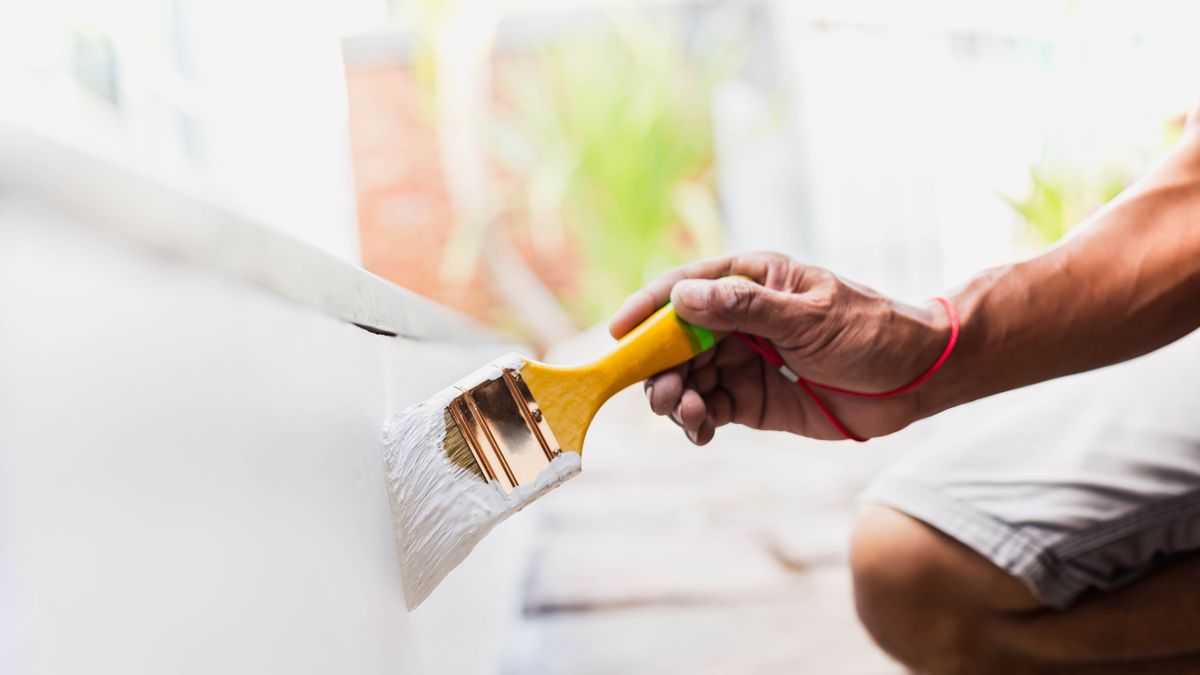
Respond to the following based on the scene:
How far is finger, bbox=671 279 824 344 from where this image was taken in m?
0.76

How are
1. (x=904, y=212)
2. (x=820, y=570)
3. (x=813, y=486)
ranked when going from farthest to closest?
(x=904, y=212)
(x=813, y=486)
(x=820, y=570)

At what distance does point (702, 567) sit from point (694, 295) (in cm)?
90

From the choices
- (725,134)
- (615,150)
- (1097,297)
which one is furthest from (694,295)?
(725,134)

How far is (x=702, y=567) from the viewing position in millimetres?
1549

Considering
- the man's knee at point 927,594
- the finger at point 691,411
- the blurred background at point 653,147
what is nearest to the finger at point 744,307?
the finger at point 691,411

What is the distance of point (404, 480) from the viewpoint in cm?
60

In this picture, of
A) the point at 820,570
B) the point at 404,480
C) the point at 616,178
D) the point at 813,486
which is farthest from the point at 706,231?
the point at 404,480

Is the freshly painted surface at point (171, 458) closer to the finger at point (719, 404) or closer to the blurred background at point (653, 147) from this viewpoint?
the finger at point (719, 404)

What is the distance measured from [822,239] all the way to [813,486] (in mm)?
1734

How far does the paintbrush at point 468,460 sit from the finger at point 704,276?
0.18 m

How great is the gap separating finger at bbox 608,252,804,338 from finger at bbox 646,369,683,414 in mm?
75

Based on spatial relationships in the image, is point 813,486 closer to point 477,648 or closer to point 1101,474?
Answer: point 1101,474

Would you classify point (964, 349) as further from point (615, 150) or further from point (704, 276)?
point (615, 150)

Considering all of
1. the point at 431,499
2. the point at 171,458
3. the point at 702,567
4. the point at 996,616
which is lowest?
the point at 702,567
